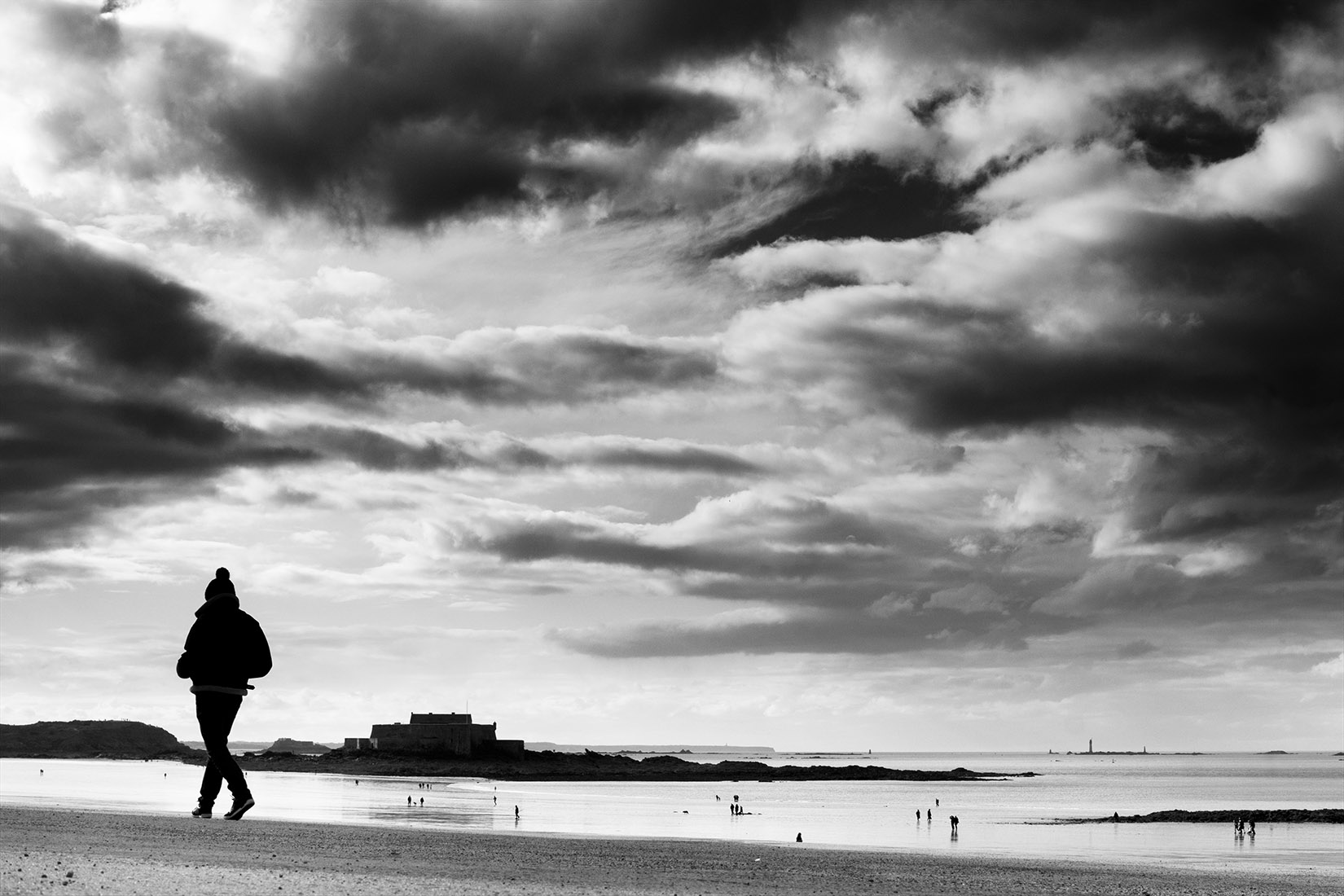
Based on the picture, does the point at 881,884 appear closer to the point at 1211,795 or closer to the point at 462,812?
the point at 462,812

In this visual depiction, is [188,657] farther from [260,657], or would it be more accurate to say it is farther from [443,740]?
[443,740]

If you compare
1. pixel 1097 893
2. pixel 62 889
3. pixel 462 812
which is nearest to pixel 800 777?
pixel 462 812

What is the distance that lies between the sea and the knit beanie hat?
4630mm

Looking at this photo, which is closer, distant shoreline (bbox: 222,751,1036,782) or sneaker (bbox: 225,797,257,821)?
sneaker (bbox: 225,797,257,821)

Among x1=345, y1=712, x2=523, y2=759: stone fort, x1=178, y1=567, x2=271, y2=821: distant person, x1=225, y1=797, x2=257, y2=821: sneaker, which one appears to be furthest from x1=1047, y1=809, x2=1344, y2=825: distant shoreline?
x1=345, y1=712, x2=523, y2=759: stone fort

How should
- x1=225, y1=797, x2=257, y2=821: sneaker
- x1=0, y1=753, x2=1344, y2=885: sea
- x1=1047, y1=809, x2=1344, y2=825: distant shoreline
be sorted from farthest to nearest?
1. x1=1047, y1=809, x2=1344, y2=825: distant shoreline
2. x1=0, y1=753, x2=1344, y2=885: sea
3. x1=225, y1=797, x2=257, y2=821: sneaker

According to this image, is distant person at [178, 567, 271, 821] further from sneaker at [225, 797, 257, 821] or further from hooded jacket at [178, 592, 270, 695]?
sneaker at [225, 797, 257, 821]

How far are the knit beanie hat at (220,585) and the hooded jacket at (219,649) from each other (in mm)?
294

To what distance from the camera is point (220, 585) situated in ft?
48.0

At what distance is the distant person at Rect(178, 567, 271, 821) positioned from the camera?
46.3ft

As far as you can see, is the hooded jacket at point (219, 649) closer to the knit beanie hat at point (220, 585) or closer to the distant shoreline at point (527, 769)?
the knit beanie hat at point (220, 585)

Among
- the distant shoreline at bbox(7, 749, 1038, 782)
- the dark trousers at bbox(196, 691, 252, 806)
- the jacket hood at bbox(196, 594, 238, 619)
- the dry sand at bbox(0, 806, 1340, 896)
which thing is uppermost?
the jacket hood at bbox(196, 594, 238, 619)

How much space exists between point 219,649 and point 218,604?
516 mm

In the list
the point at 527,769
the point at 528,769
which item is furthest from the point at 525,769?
the point at 528,769
